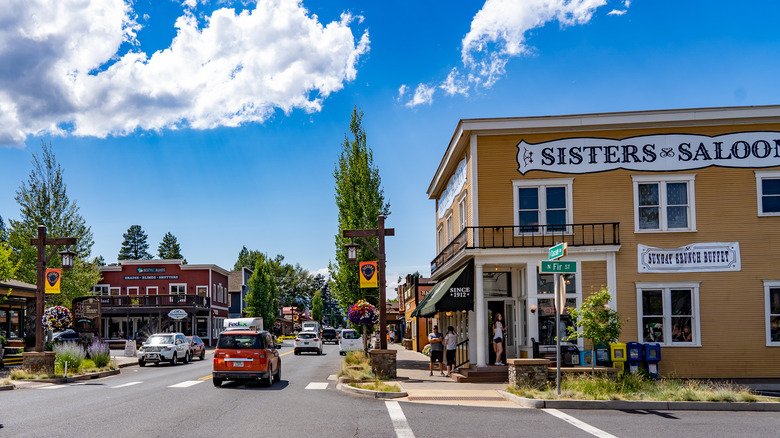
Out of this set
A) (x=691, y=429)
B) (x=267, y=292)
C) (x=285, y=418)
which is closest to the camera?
(x=691, y=429)

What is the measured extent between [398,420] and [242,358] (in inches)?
321

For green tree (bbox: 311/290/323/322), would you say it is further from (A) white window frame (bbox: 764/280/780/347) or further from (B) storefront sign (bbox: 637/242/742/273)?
(A) white window frame (bbox: 764/280/780/347)

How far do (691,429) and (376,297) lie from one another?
24996 millimetres

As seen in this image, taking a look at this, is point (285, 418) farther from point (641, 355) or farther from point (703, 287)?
point (703, 287)

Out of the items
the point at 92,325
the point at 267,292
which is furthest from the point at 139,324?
the point at 92,325

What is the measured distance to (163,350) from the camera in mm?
32562

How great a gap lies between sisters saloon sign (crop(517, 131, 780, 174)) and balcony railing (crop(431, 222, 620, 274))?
1.95 m

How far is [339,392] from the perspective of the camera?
60.8ft

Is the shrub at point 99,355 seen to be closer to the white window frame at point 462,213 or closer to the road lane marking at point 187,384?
the road lane marking at point 187,384

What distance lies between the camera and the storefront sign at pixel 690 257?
22.0 metres

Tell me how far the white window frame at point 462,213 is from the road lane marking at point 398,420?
9.82 metres

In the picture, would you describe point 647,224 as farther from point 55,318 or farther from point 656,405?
point 55,318

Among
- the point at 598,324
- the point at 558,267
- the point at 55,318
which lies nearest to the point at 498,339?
the point at 598,324

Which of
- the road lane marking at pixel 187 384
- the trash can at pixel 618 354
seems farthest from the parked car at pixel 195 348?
the trash can at pixel 618 354
